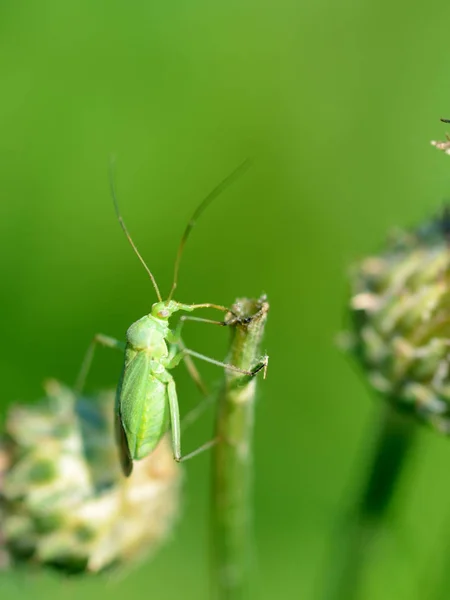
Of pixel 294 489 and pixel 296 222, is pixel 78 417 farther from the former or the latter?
pixel 296 222

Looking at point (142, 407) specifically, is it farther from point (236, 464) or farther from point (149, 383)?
point (236, 464)

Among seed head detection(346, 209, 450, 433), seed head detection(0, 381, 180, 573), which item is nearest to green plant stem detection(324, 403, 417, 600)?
seed head detection(346, 209, 450, 433)

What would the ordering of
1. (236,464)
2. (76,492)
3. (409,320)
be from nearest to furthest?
(236,464), (409,320), (76,492)

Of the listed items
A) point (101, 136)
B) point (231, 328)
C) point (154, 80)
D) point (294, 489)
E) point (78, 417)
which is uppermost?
point (154, 80)

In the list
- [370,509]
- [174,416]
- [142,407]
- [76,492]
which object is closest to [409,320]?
[370,509]

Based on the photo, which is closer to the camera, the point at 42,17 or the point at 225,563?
the point at 225,563

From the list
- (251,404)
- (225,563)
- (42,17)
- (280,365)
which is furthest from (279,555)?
(42,17)

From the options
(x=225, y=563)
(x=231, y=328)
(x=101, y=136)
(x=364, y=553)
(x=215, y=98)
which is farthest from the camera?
(x=215, y=98)
